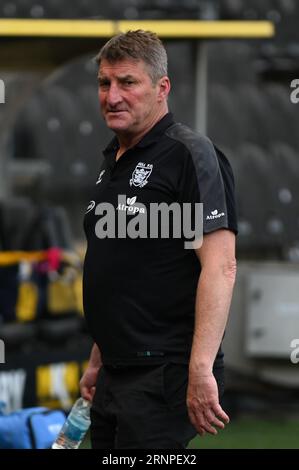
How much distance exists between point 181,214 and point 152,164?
7.0 inches

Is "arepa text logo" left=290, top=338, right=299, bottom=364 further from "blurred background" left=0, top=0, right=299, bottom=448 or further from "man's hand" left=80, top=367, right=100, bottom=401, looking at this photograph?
"man's hand" left=80, top=367, right=100, bottom=401

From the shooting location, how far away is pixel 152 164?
3.73 metres

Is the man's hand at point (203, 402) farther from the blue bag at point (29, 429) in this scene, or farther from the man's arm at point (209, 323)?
the blue bag at point (29, 429)

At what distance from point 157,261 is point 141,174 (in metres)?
0.26

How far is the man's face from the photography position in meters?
3.72

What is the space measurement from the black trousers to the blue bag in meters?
1.52

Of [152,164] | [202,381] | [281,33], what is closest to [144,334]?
[202,381]

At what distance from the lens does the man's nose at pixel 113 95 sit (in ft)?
12.2

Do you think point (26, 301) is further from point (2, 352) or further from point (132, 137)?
point (132, 137)

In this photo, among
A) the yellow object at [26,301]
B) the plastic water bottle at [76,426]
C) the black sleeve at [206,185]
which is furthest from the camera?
the yellow object at [26,301]

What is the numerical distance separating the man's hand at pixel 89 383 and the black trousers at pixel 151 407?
363 mm

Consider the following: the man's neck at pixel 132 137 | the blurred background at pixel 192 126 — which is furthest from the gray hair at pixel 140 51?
the blurred background at pixel 192 126

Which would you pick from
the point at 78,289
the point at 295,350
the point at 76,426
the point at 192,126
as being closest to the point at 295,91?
the point at 192,126

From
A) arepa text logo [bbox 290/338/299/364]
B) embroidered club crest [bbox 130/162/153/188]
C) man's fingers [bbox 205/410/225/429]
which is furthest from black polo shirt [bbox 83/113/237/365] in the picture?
arepa text logo [bbox 290/338/299/364]
